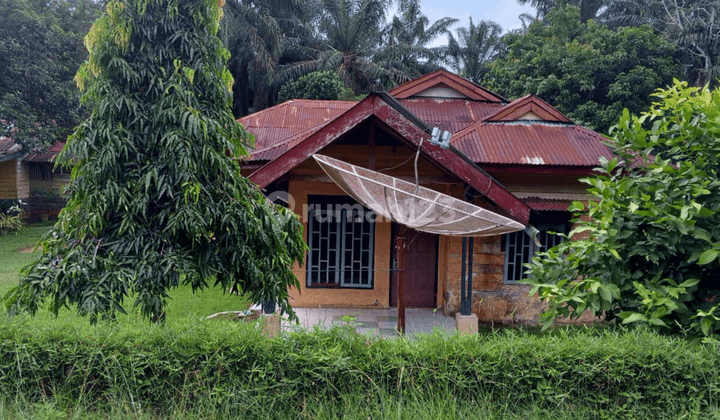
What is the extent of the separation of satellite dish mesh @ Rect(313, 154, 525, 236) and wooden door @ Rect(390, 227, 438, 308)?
320 centimetres

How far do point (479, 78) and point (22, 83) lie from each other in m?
27.8

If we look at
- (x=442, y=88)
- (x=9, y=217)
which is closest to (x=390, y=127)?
(x=442, y=88)

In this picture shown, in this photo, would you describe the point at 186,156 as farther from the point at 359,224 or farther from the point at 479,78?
the point at 479,78

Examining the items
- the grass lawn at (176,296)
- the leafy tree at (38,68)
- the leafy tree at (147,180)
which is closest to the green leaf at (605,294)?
the leafy tree at (147,180)

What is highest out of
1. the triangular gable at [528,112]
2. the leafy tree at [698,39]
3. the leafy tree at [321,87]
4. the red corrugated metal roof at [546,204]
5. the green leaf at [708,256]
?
the leafy tree at [698,39]

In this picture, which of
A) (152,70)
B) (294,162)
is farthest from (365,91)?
(152,70)

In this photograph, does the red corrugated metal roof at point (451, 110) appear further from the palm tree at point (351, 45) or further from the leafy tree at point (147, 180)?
the palm tree at point (351, 45)

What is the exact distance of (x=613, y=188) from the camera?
423 centimetres

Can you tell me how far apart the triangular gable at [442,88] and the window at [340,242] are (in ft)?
11.9

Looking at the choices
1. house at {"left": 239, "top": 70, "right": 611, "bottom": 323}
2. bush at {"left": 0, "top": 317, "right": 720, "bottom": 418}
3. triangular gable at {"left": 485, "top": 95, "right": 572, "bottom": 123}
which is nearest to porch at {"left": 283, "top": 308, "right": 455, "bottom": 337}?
house at {"left": 239, "top": 70, "right": 611, "bottom": 323}

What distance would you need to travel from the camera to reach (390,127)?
7031 mm

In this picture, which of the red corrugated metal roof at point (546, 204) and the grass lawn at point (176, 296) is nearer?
the red corrugated metal roof at point (546, 204)

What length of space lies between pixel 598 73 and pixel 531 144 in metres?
11.0

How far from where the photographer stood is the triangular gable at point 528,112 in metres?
9.98
